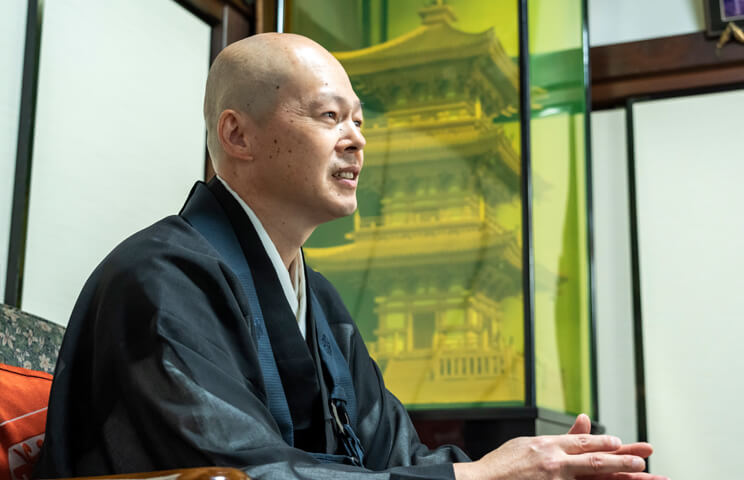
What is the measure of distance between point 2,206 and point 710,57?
3.14 meters

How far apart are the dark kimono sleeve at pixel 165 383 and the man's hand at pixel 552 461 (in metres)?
0.07

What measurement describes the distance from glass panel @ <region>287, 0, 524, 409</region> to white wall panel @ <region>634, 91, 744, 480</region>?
4.54ft

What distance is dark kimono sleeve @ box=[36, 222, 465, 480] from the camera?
113 cm

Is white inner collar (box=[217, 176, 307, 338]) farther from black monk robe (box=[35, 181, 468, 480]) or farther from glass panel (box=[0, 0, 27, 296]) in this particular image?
glass panel (box=[0, 0, 27, 296])

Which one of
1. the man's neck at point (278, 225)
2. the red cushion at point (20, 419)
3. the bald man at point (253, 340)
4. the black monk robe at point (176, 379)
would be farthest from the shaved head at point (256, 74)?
the red cushion at point (20, 419)

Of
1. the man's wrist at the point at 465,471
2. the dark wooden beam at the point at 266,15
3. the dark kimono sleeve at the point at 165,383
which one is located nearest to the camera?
the dark kimono sleeve at the point at 165,383

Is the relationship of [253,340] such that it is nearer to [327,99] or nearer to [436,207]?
[327,99]

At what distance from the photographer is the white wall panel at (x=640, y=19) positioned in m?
4.03

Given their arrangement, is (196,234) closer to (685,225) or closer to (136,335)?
(136,335)

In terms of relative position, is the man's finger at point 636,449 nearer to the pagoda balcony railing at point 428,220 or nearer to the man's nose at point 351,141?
the man's nose at point 351,141

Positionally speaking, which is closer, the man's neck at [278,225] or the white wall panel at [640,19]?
the man's neck at [278,225]

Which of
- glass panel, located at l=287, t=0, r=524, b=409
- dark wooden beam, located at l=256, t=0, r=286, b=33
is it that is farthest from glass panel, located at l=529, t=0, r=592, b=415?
dark wooden beam, located at l=256, t=0, r=286, b=33

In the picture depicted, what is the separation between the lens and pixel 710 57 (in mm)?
3959

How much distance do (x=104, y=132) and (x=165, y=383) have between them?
152 cm
